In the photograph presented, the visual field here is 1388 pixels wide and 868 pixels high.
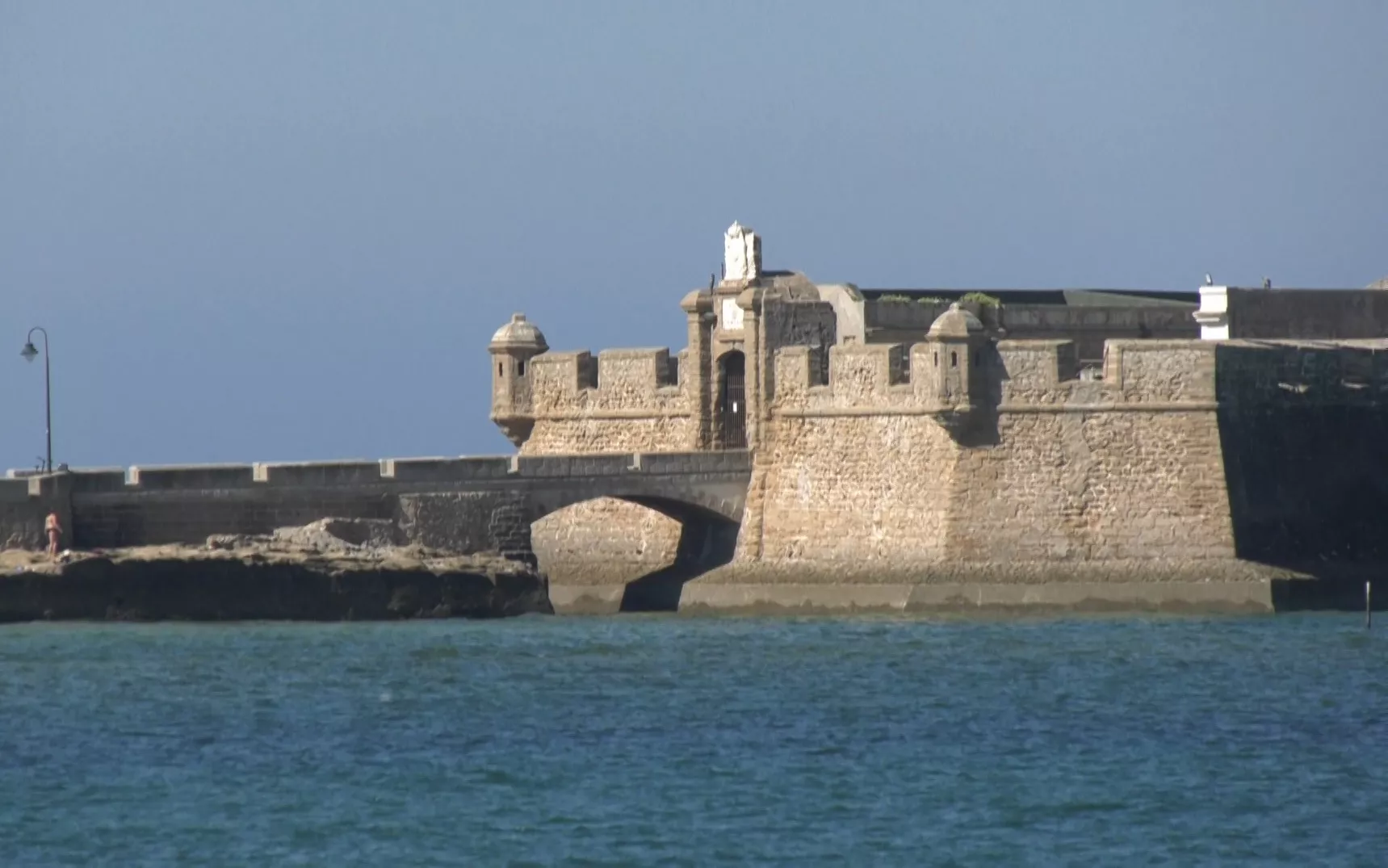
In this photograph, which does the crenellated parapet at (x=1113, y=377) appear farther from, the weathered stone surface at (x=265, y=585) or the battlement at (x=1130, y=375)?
the weathered stone surface at (x=265, y=585)

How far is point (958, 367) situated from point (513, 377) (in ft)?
32.3

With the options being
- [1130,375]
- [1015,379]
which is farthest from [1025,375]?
[1130,375]

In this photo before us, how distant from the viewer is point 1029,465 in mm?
42625

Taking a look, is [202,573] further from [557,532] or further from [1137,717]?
[1137,717]

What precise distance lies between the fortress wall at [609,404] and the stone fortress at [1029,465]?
3.30 feet

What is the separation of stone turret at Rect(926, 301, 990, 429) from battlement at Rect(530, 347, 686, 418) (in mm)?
6932

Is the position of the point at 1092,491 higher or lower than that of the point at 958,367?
lower

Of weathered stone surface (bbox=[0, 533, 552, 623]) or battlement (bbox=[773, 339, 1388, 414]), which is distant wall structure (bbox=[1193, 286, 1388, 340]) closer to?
battlement (bbox=[773, 339, 1388, 414])

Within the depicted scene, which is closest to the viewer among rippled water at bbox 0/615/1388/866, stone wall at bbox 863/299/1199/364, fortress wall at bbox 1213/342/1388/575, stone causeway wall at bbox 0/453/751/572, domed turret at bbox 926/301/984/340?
rippled water at bbox 0/615/1388/866

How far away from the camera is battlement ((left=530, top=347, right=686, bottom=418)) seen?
4950 centimetres

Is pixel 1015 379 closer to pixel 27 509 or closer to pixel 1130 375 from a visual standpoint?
pixel 1130 375

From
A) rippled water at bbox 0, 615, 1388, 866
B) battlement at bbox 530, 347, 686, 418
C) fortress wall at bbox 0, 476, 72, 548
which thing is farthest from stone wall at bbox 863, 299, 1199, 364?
fortress wall at bbox 0, 476, 72, 548

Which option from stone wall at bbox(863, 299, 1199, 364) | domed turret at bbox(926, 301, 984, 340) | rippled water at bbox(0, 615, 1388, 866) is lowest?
rippled water at bbox(0, 615, 1388, 866)

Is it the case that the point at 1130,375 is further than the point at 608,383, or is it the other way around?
the point at 608,383
